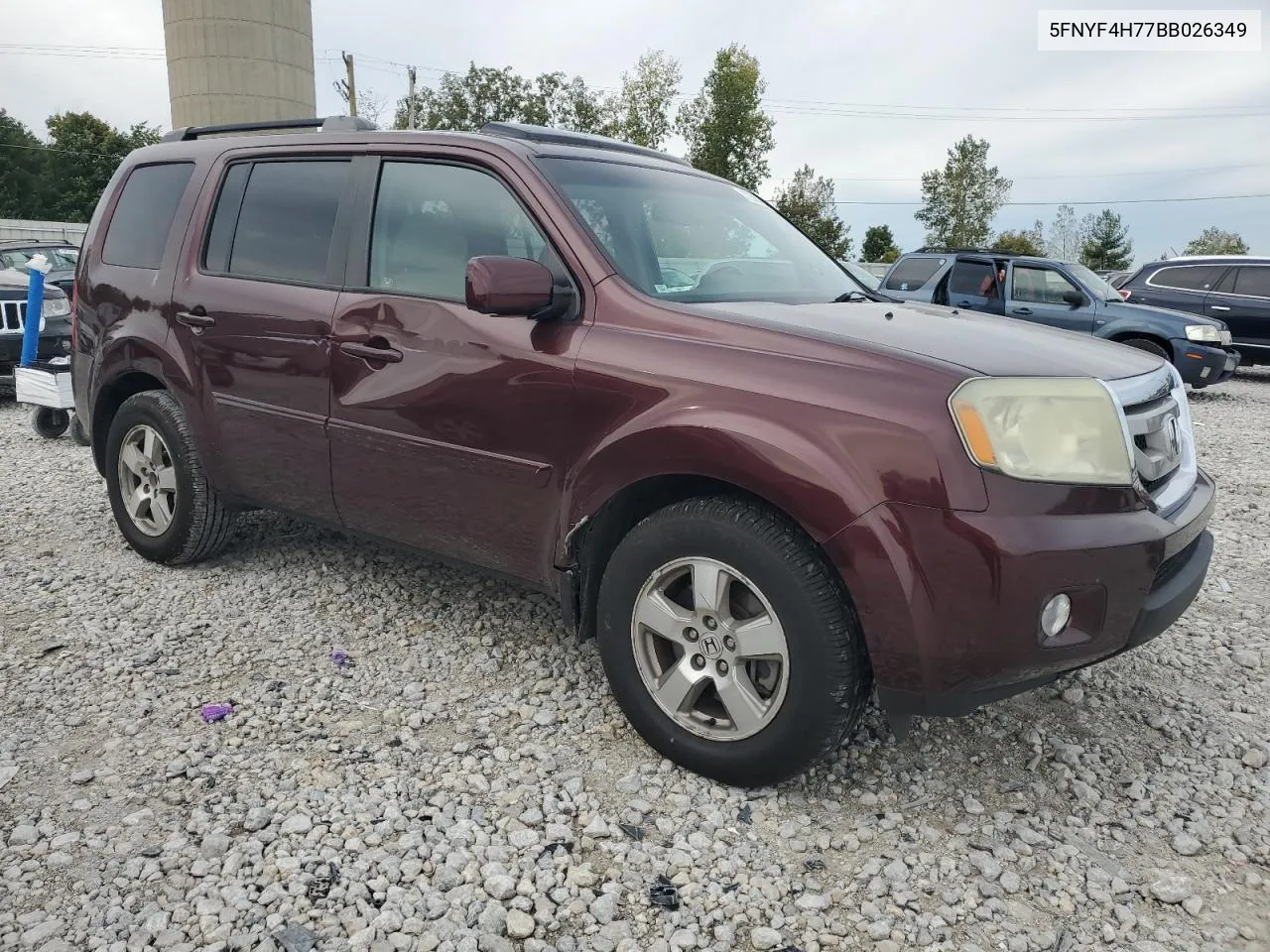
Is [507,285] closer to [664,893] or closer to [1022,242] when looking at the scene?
[664,893]

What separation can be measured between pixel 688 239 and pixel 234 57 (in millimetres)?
30019

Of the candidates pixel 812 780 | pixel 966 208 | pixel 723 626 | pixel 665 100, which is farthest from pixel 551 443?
pixel 966 208

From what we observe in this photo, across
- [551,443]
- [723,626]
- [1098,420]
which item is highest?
[1098,420]

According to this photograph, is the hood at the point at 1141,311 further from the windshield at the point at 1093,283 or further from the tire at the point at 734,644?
the tire at the point at 734,644

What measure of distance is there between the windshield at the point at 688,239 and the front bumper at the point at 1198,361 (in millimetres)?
9484

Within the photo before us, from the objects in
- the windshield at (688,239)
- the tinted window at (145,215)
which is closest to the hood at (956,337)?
the windshield at (688,239)

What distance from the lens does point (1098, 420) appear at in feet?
7.97

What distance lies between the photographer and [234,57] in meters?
28.4

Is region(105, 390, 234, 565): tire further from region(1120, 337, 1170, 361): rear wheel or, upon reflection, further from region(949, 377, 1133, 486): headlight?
region(1120, 337, 1170, 361): rear wheel

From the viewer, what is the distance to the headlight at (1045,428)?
2307 millimetres

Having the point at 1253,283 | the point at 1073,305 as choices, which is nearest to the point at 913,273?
the point at 1073,305

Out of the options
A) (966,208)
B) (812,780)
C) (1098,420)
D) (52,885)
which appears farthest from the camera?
(966,208)

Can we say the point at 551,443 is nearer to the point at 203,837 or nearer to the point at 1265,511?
the point at 203,837

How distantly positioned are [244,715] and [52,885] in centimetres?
87
